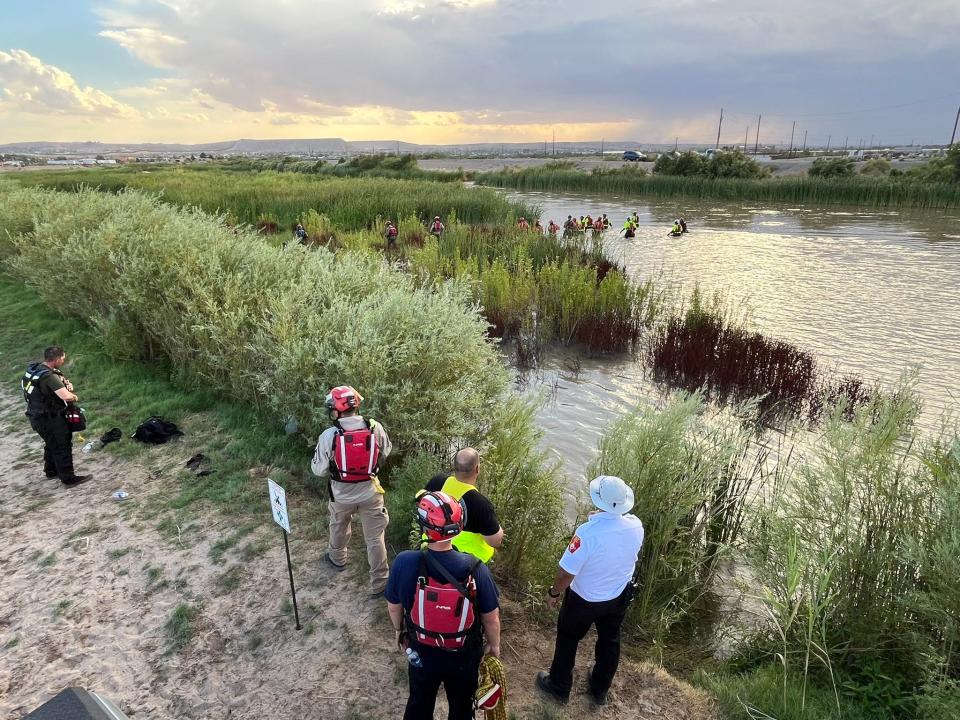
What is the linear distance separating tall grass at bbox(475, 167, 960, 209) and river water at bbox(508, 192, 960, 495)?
2865 mm

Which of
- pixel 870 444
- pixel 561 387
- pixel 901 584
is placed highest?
pixel 870 444

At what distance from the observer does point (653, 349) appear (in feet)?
36.0

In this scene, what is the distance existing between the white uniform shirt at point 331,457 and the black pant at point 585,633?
5.76 feet

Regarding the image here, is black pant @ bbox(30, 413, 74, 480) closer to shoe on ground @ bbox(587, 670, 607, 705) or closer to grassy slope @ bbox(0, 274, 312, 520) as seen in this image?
grassy slope @ bbox(0, 274, 312, 520)

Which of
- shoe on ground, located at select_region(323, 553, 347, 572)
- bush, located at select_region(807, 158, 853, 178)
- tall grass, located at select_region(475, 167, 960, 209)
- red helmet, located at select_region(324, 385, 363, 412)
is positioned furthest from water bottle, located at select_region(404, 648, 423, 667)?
bush, located at select_region(807, 158, 853, 178)

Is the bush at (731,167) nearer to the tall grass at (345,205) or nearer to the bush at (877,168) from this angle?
the bush at (877,168)

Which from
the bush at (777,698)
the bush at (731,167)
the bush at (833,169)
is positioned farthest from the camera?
the bush at (731,167)

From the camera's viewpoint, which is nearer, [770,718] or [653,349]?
[770,718]

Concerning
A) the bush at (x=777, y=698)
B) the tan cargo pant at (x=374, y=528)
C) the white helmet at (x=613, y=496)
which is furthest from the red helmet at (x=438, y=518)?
the bush at (x=777, y=698)

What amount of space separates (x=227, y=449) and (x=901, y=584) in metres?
6.63

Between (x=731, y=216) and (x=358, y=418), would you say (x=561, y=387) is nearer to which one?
(x=358, y=418)

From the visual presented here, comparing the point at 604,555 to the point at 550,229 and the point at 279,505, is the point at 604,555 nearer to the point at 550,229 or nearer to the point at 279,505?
the point at 279,505

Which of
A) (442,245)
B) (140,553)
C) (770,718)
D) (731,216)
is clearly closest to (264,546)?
(140,553)

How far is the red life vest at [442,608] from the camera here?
2.71 meters
